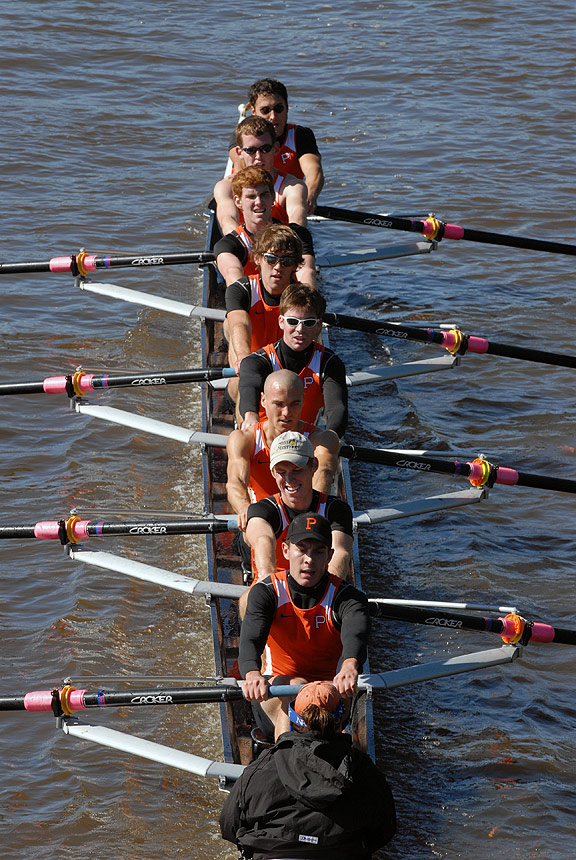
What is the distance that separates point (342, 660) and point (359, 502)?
384 cm

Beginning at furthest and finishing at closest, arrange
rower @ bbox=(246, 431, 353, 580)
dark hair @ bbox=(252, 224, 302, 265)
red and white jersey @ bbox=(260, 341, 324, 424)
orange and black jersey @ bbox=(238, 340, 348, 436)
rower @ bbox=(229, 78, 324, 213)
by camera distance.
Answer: rower @ bbox=(229, 78, 324, 213) → dark hair @ bbox=(252, 224, 302, 265) → red and white jersey @ bbox=(260, 341, 324, 424) → orange and black jersey @ bbox=(238, 340, 348, 436) → rower @ bbox=(246, 431, 353, 580)

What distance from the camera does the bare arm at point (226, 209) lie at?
28.3 ft

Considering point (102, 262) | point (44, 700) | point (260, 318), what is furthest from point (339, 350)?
point (44, 700)

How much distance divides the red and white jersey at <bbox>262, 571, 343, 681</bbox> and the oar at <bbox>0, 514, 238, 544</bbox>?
1099mm

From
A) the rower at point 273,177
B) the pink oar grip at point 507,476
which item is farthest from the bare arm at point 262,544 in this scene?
the rower at point 273,177

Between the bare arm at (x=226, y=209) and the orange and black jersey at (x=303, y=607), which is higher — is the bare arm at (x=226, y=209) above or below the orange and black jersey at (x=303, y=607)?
above

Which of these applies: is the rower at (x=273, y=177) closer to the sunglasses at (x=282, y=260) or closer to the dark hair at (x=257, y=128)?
the dark hair at (x=257, y=128)

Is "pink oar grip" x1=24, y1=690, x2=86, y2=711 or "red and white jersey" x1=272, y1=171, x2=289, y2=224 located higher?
"red and white jersey" x1=272, y1=171, x2=289, y2=224

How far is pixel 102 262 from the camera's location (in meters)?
→ 9.18

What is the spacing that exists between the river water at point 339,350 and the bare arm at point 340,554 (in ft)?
4.54

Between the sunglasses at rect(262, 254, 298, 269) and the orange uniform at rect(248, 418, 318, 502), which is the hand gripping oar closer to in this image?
the orange uniform at rect(248, 418, 318, 502)

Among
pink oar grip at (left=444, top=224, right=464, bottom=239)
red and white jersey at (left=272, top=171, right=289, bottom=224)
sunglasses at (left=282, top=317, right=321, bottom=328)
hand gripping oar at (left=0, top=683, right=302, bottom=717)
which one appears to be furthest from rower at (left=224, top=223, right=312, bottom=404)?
pink oar grip at (left=444, top=224, right=464, bottom=239)

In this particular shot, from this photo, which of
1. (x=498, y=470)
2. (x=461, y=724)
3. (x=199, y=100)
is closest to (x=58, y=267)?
(x=498, y=470)

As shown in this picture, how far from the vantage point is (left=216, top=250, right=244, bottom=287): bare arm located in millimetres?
7766
